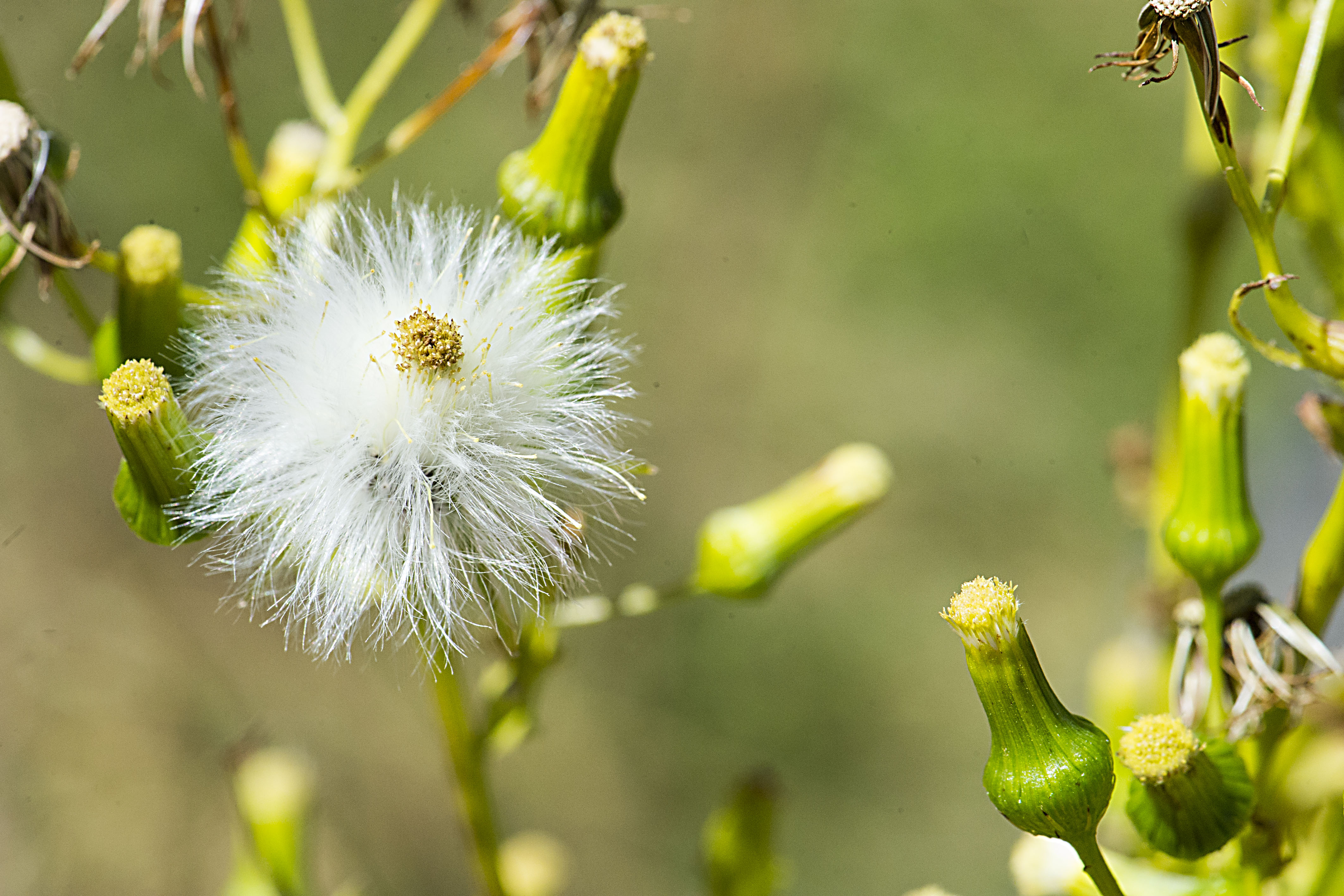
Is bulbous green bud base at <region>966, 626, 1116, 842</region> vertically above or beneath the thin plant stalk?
beneath

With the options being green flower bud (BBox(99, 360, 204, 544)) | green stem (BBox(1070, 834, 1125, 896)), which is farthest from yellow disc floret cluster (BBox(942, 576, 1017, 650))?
green flower bud (BBox(99, 360, 204, 544))

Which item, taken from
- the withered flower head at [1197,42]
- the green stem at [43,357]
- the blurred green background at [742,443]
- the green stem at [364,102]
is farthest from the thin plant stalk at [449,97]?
the blurred green background at [742,443]

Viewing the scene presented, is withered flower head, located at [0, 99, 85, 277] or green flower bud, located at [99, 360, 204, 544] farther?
withered flower head, located at [0, 99, 85, 277]

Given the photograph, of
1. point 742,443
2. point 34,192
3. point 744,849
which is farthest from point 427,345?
point 742,443

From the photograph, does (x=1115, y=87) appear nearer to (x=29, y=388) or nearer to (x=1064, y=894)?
(x=1064, y=894)

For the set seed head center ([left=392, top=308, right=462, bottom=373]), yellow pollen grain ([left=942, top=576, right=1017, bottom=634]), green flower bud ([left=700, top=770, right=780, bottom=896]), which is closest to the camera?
yellow pollen grain ([left=942, top=576, right=1017, bottom=634])

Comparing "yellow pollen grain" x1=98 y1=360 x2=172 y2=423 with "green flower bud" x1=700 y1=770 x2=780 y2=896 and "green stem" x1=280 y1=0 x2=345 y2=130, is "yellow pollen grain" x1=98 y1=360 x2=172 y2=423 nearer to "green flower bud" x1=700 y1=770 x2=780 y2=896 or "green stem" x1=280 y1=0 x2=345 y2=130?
"green stem" x1=280 y1=0 x2=345 y2=130

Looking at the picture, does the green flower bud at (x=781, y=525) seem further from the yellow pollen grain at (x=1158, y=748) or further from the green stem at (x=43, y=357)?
the green stem at (x=43, y=357)

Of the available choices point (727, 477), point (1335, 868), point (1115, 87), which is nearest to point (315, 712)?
point (727, 477)
